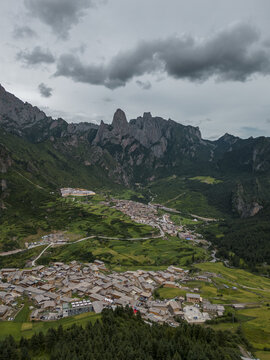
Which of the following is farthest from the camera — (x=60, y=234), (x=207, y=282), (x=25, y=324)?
(x=60, y=234)

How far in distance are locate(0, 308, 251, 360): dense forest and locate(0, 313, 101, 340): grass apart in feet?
19.3

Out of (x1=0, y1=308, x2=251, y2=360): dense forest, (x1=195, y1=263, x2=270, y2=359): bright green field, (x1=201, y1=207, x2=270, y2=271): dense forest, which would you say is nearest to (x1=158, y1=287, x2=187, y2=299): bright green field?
(x1=195, y1=263, x2=270, y2=359): bright green field

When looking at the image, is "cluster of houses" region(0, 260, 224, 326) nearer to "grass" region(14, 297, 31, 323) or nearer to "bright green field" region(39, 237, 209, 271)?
"grass" region(14, 297, 31, 323)

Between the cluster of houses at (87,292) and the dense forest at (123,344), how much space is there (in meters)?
11.3

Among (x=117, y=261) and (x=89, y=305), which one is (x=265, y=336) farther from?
(x=117, y=261)

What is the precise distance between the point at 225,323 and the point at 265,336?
406 inches

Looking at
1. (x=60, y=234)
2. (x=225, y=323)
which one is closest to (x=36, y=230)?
(x=60, y=234)

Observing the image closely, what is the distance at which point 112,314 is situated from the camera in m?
59.3

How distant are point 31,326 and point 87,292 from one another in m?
21.6

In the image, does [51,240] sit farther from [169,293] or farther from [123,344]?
[123,344]

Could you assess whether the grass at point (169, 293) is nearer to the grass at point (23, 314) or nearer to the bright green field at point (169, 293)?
the bright green field at point (169, 293)

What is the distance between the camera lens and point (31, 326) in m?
57.8

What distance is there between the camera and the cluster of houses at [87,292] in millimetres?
66438

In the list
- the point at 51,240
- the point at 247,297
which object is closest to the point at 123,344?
the point at 247,297
